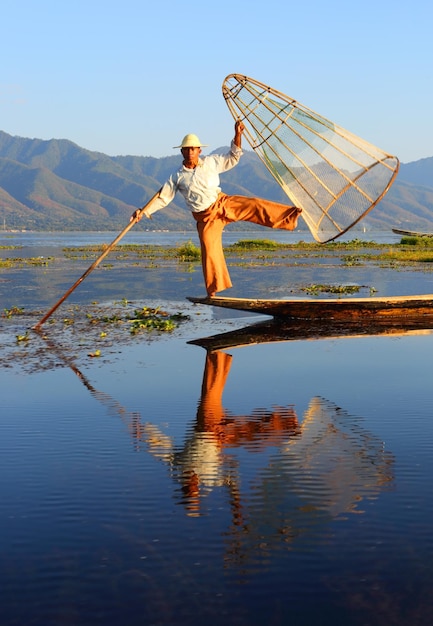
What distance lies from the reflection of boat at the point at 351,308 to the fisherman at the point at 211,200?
7.36 feet

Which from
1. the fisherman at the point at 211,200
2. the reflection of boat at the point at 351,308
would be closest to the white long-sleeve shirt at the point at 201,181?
the fisherman at the point at 211,200

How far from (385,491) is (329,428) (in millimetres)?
1749

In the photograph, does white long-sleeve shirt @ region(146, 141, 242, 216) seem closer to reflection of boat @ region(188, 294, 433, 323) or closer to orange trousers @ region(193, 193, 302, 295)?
orange trousers @ region(193, 193, 302, 295)

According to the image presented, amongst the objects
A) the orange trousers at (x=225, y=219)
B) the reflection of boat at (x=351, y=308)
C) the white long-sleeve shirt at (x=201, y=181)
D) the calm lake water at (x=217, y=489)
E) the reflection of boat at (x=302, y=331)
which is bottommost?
the calm lake water at (x=217, y=489)

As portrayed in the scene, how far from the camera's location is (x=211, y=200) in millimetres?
11070

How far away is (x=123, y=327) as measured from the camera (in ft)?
46.6

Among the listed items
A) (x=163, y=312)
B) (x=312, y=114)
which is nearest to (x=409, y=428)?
(x=312, y=114)

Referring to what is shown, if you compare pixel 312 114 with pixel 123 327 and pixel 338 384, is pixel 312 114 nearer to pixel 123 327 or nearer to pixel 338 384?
pixel 338 384

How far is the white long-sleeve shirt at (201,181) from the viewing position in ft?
35.0

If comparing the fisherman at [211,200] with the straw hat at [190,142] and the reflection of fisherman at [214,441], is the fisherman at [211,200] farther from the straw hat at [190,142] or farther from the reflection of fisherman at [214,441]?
the reflection of fisherman at [214,441]

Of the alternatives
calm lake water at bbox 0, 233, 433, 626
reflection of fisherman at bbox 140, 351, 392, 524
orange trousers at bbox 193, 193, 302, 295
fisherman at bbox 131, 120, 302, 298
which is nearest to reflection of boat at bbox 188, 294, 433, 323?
orange trousers at bbox 193, 193, 302, 295

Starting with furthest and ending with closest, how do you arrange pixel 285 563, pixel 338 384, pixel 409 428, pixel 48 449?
pixel 338 384 → pixel 409 428 → pixel 48 449 → pixel 285 563

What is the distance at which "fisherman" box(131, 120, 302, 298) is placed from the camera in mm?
10617

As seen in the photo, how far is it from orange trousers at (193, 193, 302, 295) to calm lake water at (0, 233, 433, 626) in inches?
58.5
